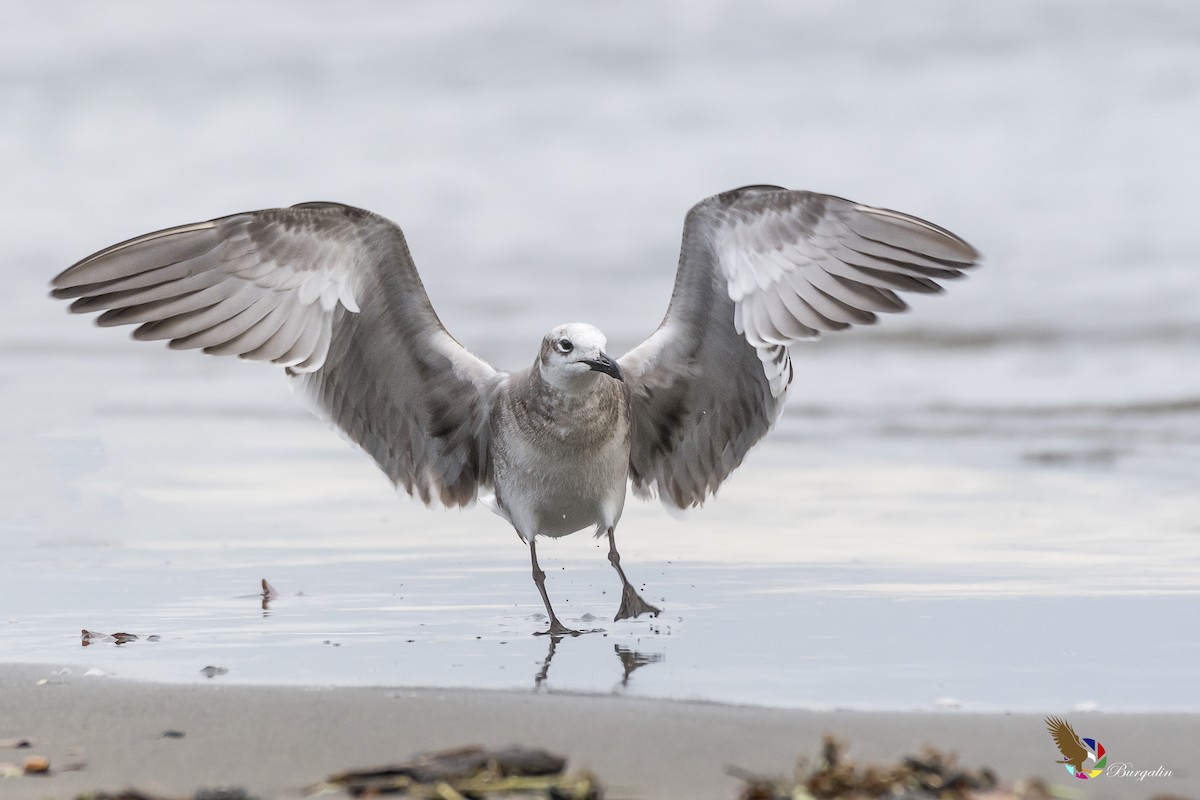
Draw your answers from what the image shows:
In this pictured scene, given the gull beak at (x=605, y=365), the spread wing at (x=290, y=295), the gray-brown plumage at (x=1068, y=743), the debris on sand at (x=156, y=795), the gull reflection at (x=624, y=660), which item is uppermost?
the spread wing at (x=290, y=295)

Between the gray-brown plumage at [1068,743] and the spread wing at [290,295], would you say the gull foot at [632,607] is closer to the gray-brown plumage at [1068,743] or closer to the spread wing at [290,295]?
the spread wing at [290,295]

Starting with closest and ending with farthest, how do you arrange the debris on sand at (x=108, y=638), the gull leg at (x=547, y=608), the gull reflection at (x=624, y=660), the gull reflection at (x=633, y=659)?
the gull reflection at (x=624, y=660)
the gull reflection at (x=633, y=659)
the debris on sand at (x=108, y=638)
the gull leg at (x=547, y=608)

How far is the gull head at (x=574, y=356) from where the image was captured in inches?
264

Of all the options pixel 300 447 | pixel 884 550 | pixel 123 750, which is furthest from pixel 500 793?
pixel 300 447

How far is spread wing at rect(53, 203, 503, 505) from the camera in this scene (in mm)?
6465

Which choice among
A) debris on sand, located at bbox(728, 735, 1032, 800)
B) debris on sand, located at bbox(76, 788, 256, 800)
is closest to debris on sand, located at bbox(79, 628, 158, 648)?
debris on sand, located at bbox(76, 788, 256, 800)

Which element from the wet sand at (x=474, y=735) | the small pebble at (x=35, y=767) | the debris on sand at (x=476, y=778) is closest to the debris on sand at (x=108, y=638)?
the wet sand at (x=474, y=735)

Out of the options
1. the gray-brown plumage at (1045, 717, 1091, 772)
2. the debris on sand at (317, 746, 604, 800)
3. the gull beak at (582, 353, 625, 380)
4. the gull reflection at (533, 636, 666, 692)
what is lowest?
the debris on sand at (317, 746, 604, 800)

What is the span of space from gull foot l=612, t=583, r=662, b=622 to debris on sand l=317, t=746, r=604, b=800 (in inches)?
92.2

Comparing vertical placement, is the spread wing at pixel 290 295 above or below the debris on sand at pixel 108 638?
above

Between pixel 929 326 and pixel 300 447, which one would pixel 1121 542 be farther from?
pixel 929 326

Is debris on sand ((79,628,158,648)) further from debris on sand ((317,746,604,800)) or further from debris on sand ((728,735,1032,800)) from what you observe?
debris on sand ((728,735,1032,800))

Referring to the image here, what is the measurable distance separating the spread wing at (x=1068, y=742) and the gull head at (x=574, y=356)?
2.48 m

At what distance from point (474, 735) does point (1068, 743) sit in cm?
156
